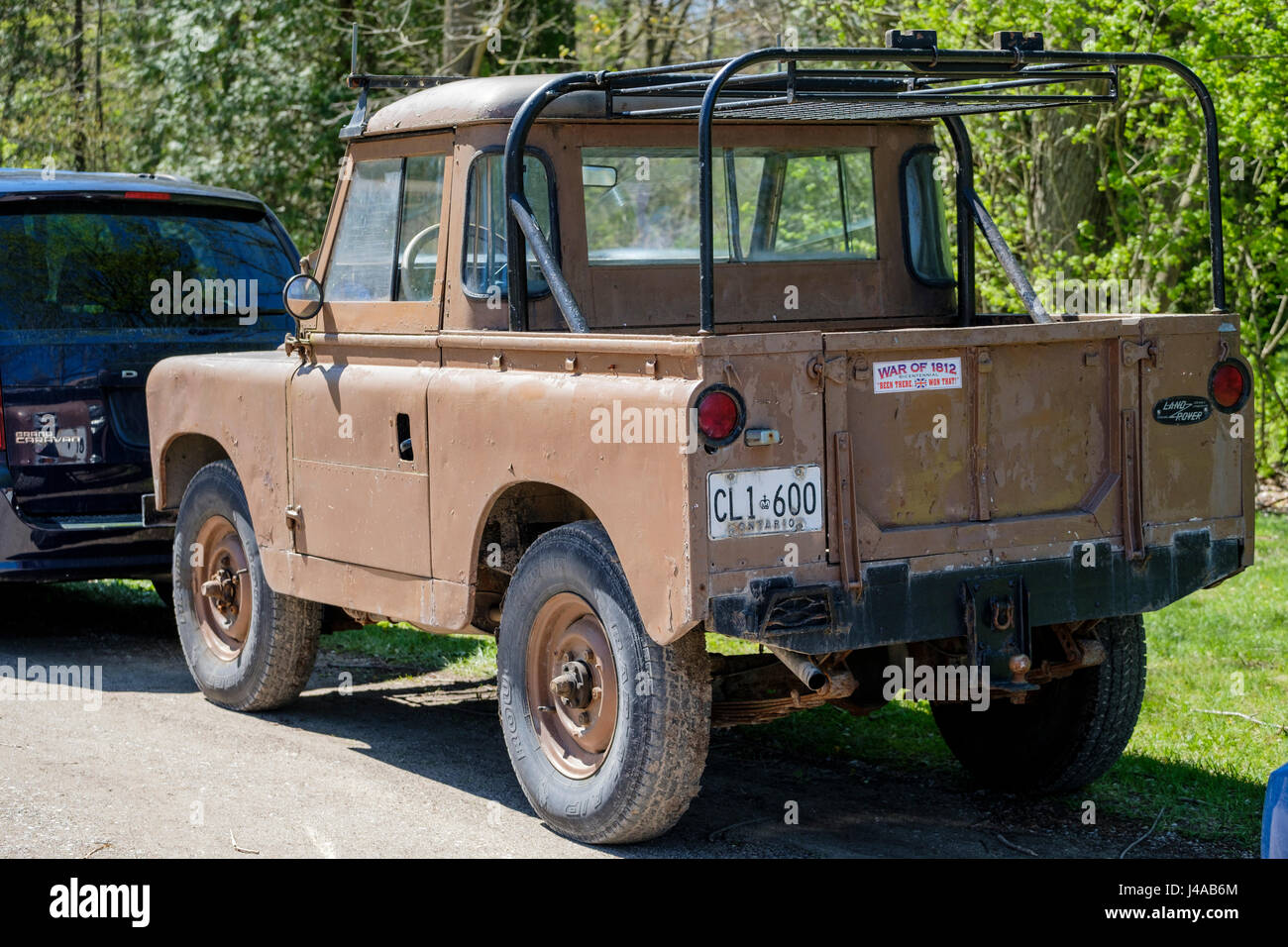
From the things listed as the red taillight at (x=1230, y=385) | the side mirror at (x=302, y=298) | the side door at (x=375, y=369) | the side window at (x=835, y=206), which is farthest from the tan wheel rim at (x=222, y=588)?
the red taillight at (x=1230, y=385)

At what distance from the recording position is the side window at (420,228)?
6.10 metres

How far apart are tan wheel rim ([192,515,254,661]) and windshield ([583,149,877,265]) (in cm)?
234

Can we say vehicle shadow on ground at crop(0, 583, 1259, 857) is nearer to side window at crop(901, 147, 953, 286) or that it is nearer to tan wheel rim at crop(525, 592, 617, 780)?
tan wheel rim at crop(525, 592, 617, 780)

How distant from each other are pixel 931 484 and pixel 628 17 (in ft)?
45.2

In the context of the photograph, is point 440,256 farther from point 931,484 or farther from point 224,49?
point 224,49

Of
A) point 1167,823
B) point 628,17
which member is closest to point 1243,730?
point 1167,823

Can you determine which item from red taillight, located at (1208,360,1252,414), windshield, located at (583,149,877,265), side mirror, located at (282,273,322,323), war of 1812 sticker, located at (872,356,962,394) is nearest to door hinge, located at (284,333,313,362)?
side mirror, located at (282,273,322,323)

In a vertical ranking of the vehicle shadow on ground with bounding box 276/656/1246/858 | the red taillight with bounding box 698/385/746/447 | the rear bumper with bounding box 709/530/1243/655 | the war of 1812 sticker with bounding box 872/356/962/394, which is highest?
the war of 1812 sticker with bounding box 872/356/962/394

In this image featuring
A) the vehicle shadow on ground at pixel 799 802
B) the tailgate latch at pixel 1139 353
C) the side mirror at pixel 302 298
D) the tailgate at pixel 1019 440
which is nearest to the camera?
the tailgate at pixel 1019 440

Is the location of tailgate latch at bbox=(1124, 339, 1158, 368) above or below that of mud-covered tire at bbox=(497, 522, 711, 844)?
above

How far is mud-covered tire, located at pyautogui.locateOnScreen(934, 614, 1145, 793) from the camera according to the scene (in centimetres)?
568

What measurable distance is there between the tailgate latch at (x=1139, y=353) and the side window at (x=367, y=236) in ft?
9.33

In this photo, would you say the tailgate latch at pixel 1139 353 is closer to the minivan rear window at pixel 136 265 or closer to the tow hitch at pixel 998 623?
the tow hitch at pixel 998 623

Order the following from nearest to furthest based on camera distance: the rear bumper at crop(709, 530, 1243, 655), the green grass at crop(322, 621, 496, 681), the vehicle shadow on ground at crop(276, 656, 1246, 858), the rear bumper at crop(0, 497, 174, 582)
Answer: the rear bumper at crop(709, 530, 1243, 655), the vehicle shadow on ground at crop(276, 656, 1246, 858), the rear bumper at crop(0, 497, 174, 582), the green grass at crop(322, 621, 496, 681)
